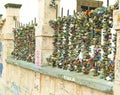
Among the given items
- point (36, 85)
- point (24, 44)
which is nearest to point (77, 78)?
point (36, 85)

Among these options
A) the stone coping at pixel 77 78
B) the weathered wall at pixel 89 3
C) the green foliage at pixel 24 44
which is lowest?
the stone coping at pixel 77 78

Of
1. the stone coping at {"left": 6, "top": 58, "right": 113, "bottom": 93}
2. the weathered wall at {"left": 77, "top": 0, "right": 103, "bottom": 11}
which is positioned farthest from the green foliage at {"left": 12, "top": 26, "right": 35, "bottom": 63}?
the weathered wall at {"left": 77, "top": 0, "right": 103, "bottom": 11}

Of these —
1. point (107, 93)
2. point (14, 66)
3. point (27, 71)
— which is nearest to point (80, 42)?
point (107, 93)

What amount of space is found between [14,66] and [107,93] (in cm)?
510

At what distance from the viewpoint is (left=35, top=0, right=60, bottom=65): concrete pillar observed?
6.70 metres

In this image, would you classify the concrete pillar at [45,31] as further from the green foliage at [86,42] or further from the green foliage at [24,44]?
the green foliage at [24,44]

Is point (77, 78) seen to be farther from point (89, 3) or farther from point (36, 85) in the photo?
point (89, 3)

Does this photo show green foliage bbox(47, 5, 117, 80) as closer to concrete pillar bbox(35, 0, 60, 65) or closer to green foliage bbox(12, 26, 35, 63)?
concrete pillar bbox(35, 0, 60, 65)

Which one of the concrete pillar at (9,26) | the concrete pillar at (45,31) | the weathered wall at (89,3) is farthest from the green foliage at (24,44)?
the weathered wall at (89,3)

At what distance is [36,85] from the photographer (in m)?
6.99

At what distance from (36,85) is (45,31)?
4.04 feet

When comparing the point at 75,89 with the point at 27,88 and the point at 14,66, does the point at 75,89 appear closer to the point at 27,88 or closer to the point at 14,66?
the point at 27,88

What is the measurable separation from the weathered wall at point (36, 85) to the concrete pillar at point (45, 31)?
0.45 m

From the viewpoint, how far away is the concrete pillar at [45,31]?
6695 mm
